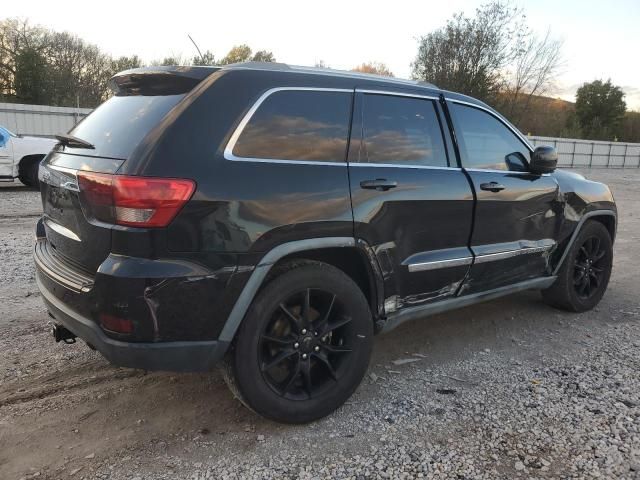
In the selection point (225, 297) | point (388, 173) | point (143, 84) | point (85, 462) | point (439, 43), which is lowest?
point (85, 462)

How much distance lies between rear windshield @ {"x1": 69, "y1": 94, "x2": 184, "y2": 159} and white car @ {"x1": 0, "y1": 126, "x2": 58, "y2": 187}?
9436 mm

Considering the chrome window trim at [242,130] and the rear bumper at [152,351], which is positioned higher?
the chrome window trim at [242,130]

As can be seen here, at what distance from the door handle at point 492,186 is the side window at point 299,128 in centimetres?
118

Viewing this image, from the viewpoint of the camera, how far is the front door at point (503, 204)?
3.71 m

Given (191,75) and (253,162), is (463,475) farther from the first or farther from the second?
(191,75)

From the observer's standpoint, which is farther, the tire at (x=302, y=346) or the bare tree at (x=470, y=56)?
the bare tree at (x=470, y=56)

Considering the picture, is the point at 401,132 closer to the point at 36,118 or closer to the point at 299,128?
the point at 299,128

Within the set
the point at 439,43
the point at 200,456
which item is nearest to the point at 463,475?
the point at 200,456

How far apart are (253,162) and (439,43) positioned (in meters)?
34.2

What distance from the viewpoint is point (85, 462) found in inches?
100

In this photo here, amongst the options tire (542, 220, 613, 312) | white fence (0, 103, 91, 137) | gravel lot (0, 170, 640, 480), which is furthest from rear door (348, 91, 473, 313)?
white fence (0, 103, 91, 137)

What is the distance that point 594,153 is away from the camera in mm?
36156

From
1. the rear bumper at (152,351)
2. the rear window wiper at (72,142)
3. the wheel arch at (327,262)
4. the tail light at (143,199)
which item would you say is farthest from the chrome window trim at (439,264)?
the rear window wiper at (72,142)

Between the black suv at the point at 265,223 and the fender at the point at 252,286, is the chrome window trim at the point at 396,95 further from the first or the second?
the fender at the point at 252,286
